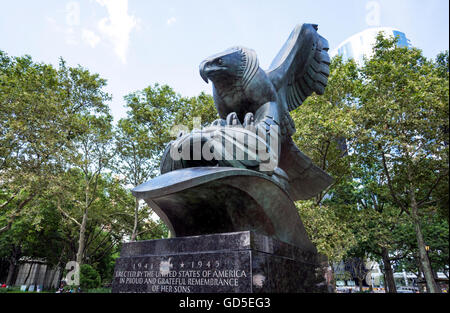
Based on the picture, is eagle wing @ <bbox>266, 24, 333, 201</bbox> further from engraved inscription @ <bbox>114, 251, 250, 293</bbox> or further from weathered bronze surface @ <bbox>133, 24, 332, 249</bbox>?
engraved inscription @ <bbox>114, 251, 250, 293</bbox>

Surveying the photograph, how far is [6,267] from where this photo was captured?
30.3 m

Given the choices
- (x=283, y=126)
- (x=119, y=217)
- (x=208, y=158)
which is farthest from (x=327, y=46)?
(x=119, y=217)

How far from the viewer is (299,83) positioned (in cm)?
618

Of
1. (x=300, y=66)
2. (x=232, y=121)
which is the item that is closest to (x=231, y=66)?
(x=232, y=121)

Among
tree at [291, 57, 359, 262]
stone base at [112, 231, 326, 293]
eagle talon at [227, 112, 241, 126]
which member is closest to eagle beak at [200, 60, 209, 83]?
eagle talon at [227, 112, 241, 126]

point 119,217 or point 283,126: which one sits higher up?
point 119,217

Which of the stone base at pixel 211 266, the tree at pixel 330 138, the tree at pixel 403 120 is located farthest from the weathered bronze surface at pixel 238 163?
the tree at pixel 403 120

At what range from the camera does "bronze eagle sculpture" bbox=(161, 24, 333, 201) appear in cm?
418

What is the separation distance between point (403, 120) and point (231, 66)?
10.8 m

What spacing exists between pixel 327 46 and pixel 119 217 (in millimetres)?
20813

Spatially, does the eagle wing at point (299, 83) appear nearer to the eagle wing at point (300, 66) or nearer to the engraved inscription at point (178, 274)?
the eagle wing at point (300, 66)

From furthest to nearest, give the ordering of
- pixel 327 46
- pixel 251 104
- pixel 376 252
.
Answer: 1. pixel 376 252
2. pixel 327 46
3. pixel 251 104

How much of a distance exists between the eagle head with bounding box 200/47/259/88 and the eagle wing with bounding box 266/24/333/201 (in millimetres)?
671

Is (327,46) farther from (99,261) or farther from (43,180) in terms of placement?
(99,261)
